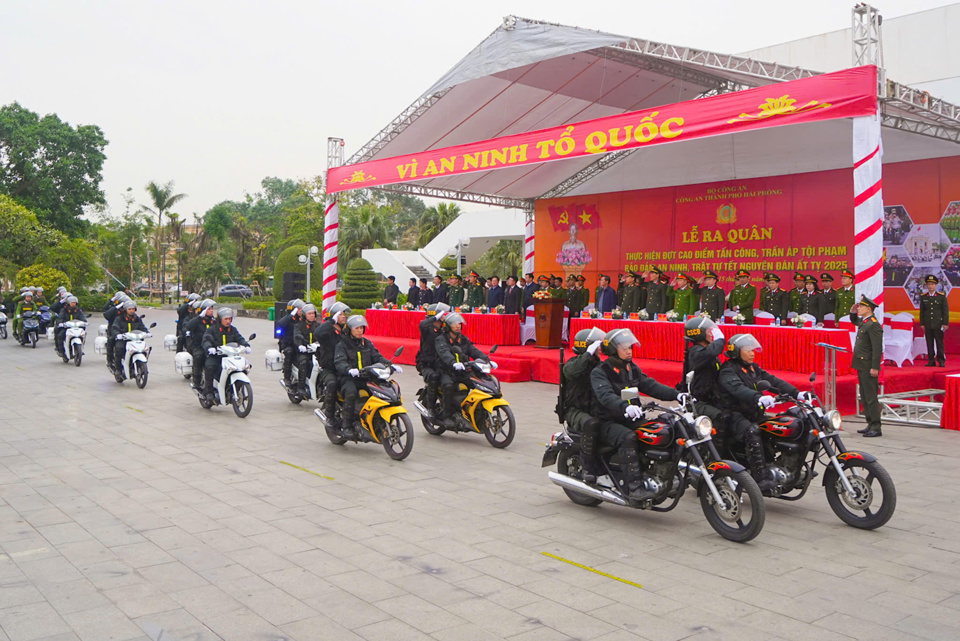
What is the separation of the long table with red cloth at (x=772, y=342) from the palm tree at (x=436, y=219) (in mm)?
33880

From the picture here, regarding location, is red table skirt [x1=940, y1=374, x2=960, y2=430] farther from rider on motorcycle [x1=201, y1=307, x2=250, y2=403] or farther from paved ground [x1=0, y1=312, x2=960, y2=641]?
rider on motorcycle [x1=201, y1=307, x2=250, y2=403]

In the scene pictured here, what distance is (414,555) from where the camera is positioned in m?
5.19

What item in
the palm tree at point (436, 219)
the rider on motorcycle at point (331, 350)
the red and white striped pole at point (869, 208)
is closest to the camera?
the rider on motorcycle at point (331, 350)

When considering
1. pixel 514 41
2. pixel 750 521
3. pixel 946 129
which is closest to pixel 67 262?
pixel 514 41

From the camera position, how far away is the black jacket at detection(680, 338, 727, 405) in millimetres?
6420

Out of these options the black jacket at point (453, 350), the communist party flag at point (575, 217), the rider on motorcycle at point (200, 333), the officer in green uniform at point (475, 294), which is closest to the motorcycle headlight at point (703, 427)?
the black jacket at point (453, 350)

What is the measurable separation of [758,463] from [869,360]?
453 cm

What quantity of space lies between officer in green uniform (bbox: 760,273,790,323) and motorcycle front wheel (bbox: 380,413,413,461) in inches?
349

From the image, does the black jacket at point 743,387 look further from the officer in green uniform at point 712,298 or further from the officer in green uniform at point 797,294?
the officer in green uniform at point 797,294

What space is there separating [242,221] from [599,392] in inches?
2358

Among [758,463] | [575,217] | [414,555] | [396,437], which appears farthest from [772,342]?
[575,217]

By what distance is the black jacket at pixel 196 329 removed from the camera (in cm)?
1174

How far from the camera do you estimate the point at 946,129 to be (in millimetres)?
13766

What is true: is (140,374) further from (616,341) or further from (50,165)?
(50,165)
